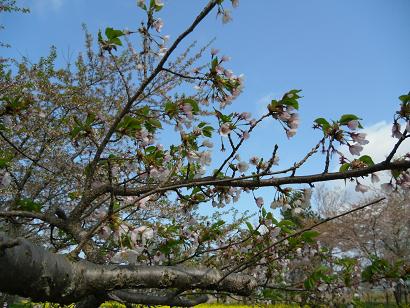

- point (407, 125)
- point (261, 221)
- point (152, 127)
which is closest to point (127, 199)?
point (152, 127)

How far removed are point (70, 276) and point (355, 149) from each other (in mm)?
1606

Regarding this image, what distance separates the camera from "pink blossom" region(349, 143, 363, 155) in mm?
1966

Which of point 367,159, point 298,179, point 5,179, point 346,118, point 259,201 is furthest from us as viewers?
point 259,201

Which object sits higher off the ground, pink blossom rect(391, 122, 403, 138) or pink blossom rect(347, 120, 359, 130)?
pink blossom rect(347, 120, 359, 130)

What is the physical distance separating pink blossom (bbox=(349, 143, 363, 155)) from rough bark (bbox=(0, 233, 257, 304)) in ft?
3.35

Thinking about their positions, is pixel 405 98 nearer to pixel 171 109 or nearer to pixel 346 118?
pixel 346 118

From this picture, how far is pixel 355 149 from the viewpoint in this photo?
1.99 metres

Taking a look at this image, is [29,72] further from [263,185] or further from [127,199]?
[263,185]

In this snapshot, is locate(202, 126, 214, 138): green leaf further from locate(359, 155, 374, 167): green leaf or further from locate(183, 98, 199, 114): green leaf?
locate(359, 155, 374, 167): green leaf

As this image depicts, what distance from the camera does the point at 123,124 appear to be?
6.56 feet

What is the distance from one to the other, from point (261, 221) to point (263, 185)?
1154mm

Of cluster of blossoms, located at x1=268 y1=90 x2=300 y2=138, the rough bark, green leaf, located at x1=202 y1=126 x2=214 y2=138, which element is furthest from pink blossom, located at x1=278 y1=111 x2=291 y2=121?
the rough bark

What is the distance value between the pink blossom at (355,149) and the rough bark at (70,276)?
3.35ft

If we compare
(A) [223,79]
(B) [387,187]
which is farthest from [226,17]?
(B) [387,187]
